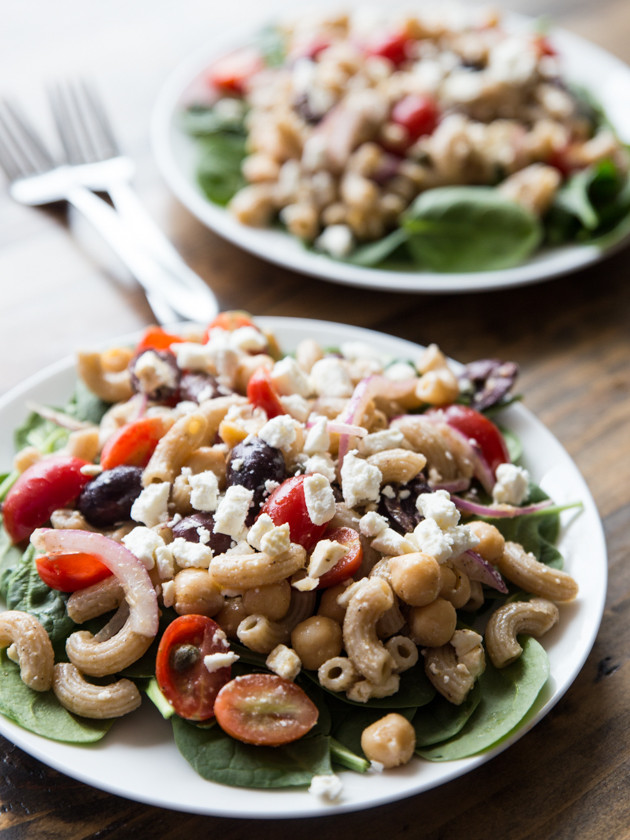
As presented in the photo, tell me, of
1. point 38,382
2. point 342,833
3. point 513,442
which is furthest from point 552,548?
point 38,382

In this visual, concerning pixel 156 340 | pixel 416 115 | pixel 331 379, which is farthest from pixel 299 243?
pixel 331 379

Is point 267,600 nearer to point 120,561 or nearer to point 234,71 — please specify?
point 120,561

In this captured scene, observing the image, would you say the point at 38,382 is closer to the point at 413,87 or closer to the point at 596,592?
the point at 596,592

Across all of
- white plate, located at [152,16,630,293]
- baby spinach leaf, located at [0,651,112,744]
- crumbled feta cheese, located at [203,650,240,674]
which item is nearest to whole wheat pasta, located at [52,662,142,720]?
baby spinach leaf, located at [0,651,112,744]

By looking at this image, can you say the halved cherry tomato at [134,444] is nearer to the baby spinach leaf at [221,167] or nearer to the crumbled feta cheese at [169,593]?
the crumbled feta cheese at [169,593]

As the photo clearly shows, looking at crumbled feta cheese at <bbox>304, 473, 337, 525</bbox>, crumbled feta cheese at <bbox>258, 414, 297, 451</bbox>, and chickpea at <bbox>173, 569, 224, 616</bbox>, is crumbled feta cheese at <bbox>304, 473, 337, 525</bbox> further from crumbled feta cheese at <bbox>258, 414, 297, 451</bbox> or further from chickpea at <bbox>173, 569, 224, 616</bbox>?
chickpea at <bbox>173, 569, 224, 616</bbox>

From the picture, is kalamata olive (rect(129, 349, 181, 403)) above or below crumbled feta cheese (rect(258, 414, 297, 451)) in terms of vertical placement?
above
